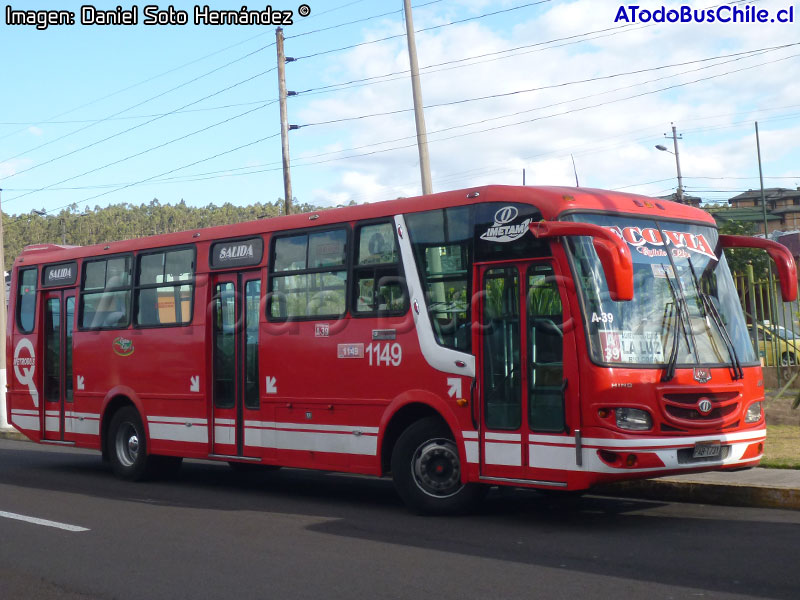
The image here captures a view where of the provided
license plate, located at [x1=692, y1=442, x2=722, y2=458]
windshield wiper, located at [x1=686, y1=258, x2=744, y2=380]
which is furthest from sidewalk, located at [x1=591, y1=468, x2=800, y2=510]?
windshield wiper, located at [x1=686, y1=258, x2=744, y2=380]

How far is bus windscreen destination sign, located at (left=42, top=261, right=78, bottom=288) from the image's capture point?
15.3 m

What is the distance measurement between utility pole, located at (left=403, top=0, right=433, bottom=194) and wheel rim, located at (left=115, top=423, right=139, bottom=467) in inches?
279

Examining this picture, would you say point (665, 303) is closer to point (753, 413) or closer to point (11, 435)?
point (753, 413)

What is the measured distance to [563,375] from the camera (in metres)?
8.86

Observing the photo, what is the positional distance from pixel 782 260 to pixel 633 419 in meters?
2.72

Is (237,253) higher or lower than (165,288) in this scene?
higher

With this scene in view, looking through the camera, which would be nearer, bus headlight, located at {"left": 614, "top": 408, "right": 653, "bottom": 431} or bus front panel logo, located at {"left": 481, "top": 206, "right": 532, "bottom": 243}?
bus headlight, located at {"left": 614, "top": 408, "right": 653, "bottom": 431}

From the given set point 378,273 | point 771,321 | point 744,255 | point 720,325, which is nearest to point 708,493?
point 720,325

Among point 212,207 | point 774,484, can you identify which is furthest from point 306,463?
point 212,207

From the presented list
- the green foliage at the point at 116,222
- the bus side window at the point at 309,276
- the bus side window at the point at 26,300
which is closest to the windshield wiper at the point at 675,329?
the bus side window at the point at 309,276

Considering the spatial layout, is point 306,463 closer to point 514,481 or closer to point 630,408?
point 514,481

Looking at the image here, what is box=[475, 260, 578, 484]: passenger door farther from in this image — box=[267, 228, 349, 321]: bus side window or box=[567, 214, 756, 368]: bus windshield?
box=[267, 228, 349, 321]: bus side window

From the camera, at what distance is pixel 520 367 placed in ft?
30.2

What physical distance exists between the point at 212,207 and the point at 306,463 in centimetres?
11775
